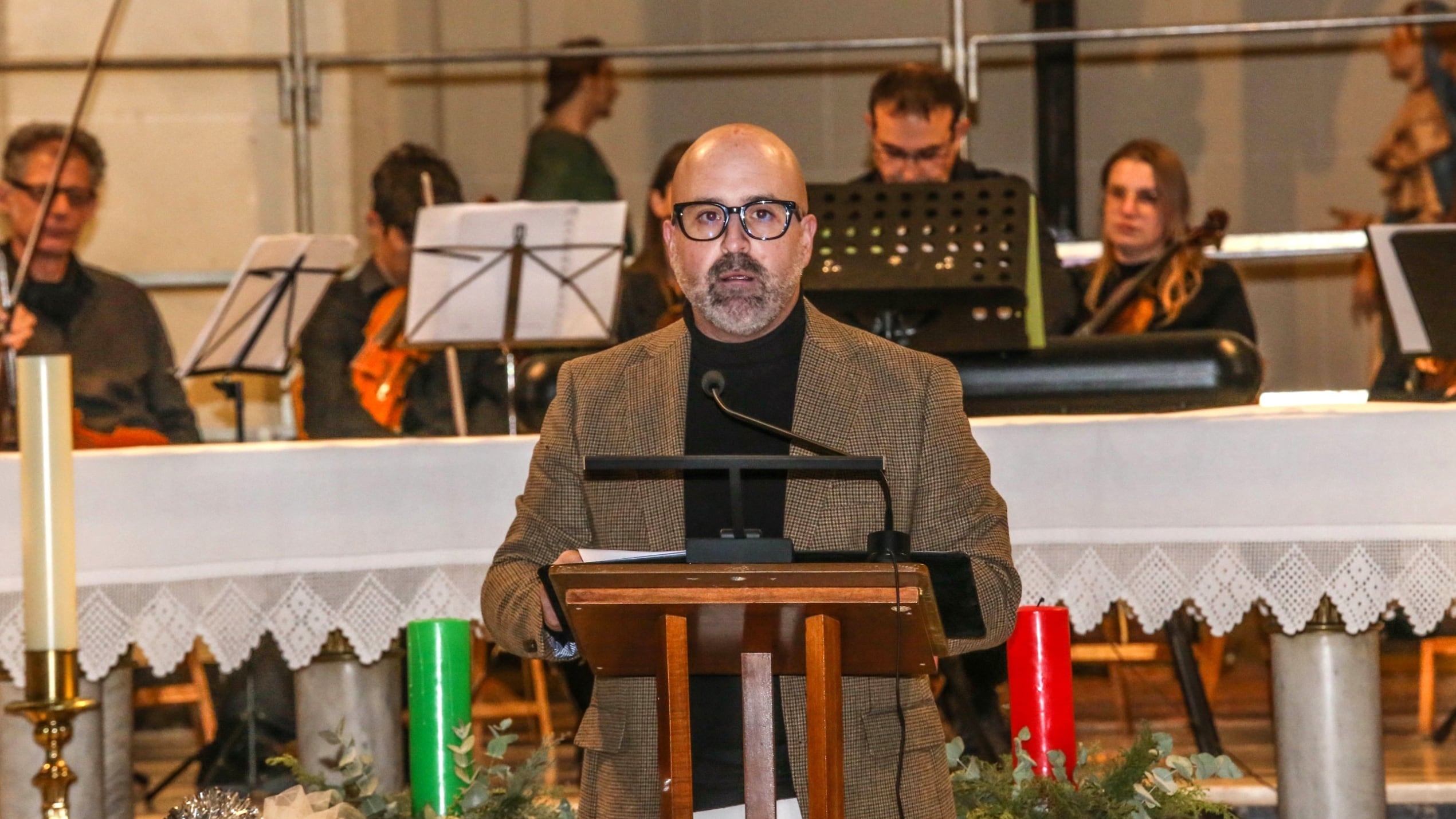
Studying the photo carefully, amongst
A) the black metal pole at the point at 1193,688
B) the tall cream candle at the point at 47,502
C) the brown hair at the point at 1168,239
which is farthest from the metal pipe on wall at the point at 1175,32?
the tall cream candle at the point at 47,502

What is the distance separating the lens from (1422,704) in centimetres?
486

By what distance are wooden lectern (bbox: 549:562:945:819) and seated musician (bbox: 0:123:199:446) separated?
12.3 ft

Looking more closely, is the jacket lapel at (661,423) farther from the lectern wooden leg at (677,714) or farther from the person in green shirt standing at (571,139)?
the person in green shirt standing at (571,139)

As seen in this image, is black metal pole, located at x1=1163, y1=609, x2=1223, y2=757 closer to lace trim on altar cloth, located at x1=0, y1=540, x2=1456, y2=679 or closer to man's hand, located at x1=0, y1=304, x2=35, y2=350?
lace trim on altar cloth, located at x1=0, y1=540, x2=1456, y2=679

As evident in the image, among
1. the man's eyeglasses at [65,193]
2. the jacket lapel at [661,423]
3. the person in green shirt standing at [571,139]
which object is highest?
the person in green shirt standing at [571,139]

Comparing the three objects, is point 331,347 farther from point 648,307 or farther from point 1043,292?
point 1043,292

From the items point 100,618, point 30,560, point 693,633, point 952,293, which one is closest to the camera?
point 30,560

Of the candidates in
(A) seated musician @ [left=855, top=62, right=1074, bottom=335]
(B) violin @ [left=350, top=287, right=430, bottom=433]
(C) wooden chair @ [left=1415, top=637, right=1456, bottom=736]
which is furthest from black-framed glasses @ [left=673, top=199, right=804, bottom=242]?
(B) violin @ [left=350, top=287, right=430, bottom=433]

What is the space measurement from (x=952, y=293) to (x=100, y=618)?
5.70 feet

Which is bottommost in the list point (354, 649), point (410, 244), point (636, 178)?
point (354, 649)

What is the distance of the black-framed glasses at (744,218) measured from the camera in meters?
2.40

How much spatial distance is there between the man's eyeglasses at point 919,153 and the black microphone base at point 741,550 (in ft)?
9.43

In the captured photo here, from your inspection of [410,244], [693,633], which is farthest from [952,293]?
[410,244]

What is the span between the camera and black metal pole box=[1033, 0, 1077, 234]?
25.4 feet
